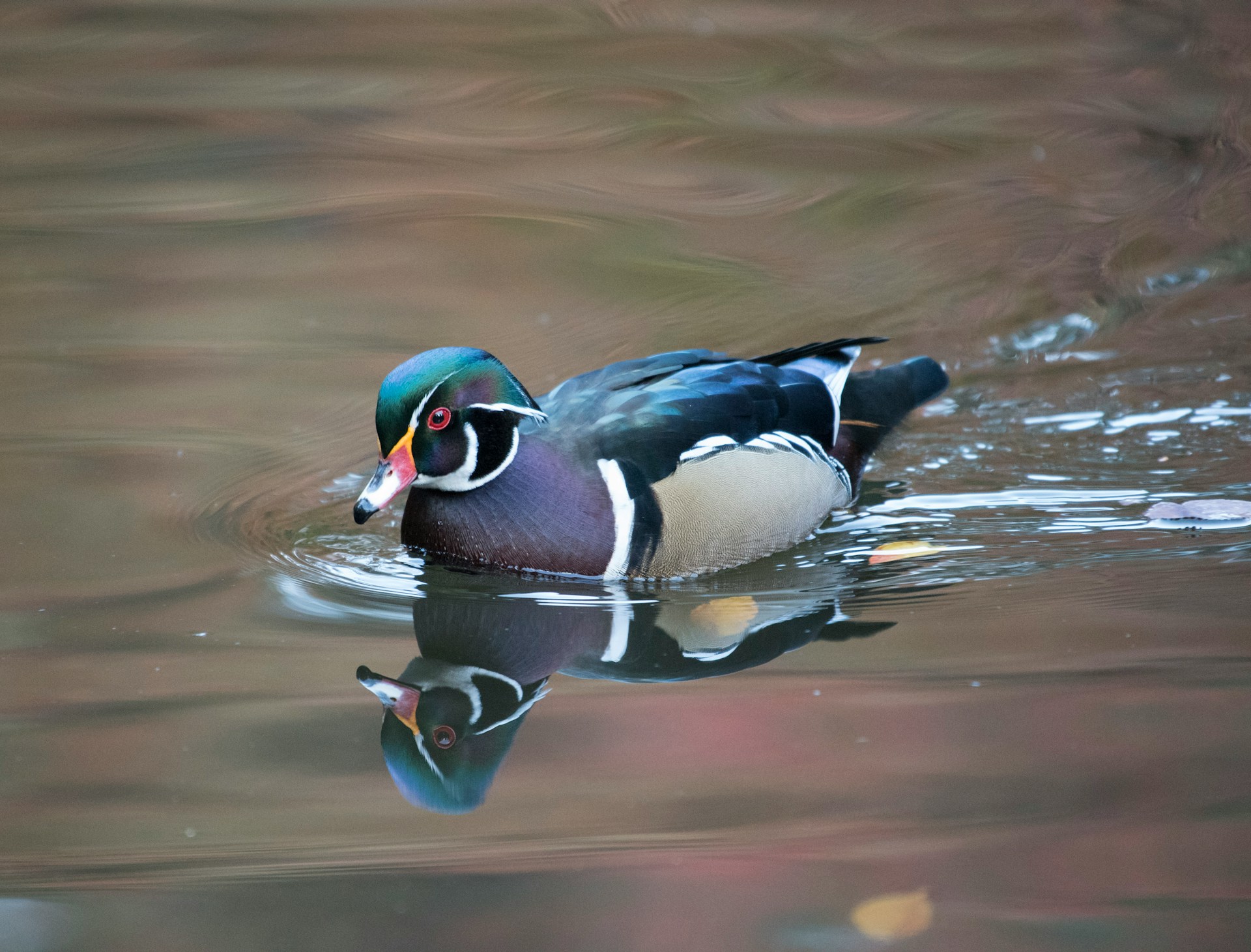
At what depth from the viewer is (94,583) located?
4.55m

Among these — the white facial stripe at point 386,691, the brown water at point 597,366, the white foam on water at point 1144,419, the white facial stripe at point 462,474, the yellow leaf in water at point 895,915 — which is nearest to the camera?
the yellow leaf in water at point 895,915

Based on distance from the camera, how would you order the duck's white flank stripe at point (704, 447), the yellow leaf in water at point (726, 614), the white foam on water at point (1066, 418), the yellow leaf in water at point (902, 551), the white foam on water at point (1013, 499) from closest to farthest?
the yellow leaf in water at point (726, 614), the duck's white flank stripe at point (704, 447), the yellow leaf in water at point (902, 551), the white foam on water at point (1013, 499), the white foam on water at point (1066, 418)

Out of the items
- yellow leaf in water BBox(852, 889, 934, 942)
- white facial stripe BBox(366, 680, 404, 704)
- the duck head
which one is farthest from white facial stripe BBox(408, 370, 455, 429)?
yellow leaf in water BBox(852, 889, 934, 942)

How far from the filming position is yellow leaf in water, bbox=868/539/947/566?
4715mm

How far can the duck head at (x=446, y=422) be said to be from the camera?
432cm

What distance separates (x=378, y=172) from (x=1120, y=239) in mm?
4066

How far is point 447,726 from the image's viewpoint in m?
3.68

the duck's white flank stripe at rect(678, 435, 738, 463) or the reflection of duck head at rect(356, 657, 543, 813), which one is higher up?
the duck's white flank stripe at rect(678, 435, 738, 463)

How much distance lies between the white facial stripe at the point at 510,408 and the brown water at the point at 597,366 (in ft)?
1.75

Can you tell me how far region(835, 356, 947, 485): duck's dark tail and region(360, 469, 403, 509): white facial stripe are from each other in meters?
1.65

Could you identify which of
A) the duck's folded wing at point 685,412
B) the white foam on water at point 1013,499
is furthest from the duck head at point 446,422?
the white foam on water at point 1013,499

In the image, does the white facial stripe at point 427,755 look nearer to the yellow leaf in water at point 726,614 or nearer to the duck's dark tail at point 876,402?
the yellow leaf in water at point 726,614

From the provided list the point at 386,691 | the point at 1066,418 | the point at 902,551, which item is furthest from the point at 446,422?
the point at 1066,418

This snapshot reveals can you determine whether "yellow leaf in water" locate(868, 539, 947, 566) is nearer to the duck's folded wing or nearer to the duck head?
the duck's folded wing
